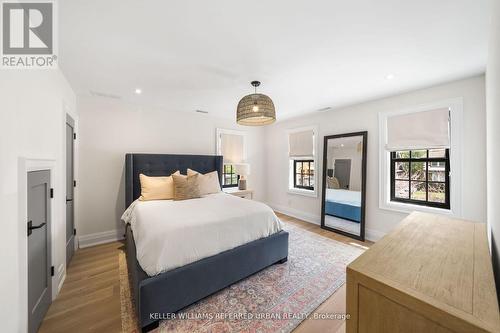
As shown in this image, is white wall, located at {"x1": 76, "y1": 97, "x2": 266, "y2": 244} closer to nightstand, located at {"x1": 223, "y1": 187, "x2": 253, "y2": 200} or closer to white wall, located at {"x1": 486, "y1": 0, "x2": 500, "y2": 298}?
nightstand, located at {"x1": 223, "y1": 187, "x2": 253, "y2": 200}

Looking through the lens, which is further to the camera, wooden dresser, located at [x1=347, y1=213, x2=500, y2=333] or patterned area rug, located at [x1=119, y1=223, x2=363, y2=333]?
patterned area rug, located at [x1=119, y1=223, x2=363, y2=333]

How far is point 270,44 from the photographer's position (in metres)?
1.81

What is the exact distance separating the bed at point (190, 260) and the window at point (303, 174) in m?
2.30

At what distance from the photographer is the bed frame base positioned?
1.55m

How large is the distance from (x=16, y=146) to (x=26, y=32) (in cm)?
96

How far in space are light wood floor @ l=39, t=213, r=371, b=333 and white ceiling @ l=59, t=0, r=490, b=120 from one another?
247 centimetres

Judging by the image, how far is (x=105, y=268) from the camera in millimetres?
2471

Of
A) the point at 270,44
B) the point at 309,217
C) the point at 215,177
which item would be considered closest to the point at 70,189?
the point at 215,177

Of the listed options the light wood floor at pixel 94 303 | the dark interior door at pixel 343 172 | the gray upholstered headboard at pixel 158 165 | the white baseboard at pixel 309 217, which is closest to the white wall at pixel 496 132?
the light wood floor at pixel 94 303

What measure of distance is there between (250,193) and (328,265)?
7.65 feet

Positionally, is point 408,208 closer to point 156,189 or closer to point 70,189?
→ point 156,189

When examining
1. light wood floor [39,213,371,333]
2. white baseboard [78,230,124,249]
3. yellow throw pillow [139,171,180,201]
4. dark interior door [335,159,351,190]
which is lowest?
light wood floor [39,213,371,333]

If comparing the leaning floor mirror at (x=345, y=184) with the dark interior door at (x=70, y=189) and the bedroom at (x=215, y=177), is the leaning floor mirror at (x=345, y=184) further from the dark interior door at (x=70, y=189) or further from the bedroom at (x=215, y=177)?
the dark interior door at (x=70, y=189)

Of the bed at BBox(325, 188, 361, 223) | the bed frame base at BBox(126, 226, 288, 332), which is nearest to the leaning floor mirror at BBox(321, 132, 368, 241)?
the bed at BBox(325, 188, 361, 223)
